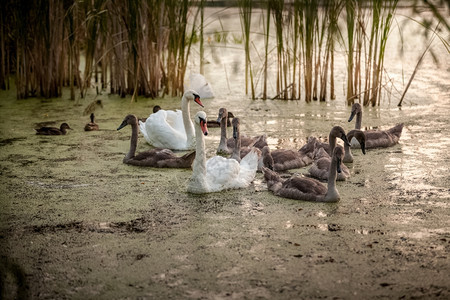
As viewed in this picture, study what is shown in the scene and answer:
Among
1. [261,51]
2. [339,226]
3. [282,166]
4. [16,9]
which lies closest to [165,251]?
[339,226]

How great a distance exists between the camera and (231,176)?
17.7ft

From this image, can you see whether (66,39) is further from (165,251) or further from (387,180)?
(165,251)

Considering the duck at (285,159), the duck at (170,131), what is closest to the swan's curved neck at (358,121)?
the duck at (285,159)

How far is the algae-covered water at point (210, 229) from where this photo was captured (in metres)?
3.67

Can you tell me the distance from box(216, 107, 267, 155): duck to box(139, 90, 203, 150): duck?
0.86 feet

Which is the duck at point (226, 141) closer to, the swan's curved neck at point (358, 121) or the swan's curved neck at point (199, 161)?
the swan's curved neck at point (358, 121)

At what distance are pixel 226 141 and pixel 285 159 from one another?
0.90 m

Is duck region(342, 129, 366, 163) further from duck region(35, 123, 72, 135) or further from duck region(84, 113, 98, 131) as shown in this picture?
duck region(35, 123, 72, 135)

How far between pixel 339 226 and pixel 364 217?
0.88 ft

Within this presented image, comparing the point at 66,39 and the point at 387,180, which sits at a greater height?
the point at 66,39

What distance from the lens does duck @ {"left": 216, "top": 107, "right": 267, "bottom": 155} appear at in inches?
260

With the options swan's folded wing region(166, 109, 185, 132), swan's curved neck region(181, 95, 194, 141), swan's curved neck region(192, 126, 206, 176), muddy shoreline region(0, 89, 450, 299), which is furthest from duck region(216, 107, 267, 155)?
swan's curved neck region(192, 126, 206, 176)

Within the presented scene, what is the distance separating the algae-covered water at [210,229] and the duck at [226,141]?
22cm

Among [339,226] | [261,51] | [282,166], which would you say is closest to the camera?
[339,226]
